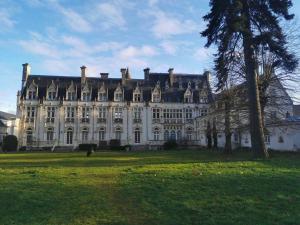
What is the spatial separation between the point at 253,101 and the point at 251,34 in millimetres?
4219

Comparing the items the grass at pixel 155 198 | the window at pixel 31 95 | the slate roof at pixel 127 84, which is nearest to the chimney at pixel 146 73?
the slate roof at pixel 127 84

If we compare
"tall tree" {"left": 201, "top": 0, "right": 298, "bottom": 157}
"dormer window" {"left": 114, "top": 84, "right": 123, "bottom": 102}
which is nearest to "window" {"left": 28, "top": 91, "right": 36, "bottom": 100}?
"dormer window" {"left": 114, "top": 84, "right": 123, "bottom": 102}

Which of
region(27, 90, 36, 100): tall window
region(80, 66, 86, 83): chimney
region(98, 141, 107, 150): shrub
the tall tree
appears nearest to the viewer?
the tall tree

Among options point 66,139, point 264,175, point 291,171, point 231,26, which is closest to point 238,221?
point 264,175

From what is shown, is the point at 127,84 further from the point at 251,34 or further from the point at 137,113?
the point at 251,34

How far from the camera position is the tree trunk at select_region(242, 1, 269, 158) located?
2312 centimetres

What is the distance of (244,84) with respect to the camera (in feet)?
106

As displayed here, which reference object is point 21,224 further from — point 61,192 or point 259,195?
point 259,195

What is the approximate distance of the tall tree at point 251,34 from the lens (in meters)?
22.6

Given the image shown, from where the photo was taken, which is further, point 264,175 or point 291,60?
point 291,60

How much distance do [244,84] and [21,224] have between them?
25.8 meters

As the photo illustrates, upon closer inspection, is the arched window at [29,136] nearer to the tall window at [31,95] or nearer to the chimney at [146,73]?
the tall window at [31,95]

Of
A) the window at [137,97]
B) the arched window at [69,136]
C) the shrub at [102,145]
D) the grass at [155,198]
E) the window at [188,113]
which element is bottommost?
the grass at [155,198]

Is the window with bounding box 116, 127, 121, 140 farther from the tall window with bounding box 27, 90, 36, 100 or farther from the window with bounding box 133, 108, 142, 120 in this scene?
the tall window with bounding box 27, 90, 36, 100
